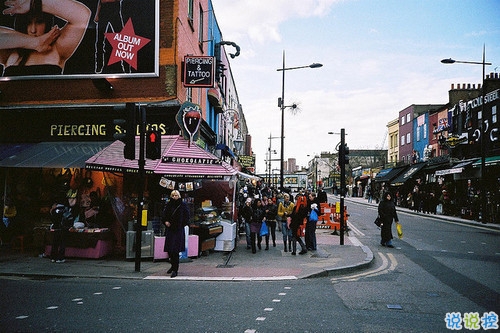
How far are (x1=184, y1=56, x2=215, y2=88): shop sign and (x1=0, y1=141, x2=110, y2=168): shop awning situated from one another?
3853mm

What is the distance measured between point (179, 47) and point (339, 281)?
10.6 metres

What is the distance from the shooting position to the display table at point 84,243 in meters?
12.0

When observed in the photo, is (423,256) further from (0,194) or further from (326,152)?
(326,152)

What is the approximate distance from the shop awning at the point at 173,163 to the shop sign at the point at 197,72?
252 centimetres

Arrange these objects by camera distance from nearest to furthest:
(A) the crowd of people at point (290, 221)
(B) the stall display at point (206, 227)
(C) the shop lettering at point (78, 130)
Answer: (B) the stall display at point (206, 227), (A) the crowd of people at point (290, 221), (C) the shop lettering at point (78, 130)

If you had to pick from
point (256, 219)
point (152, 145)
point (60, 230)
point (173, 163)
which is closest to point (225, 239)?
point (256, 219)

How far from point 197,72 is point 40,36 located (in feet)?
21.0

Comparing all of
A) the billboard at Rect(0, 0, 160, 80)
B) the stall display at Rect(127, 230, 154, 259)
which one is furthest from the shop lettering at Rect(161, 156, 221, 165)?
the billboard at Rect(0, 0, 160, 80)

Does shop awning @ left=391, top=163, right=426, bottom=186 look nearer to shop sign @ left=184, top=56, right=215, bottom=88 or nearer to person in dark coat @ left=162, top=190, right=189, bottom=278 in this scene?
shop sign @ left=184, top=56, right=215, bottom=88

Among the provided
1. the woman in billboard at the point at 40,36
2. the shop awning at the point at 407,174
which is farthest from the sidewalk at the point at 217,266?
the shop awning at the point at 407,174

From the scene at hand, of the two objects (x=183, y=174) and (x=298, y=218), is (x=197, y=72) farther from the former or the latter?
(x=298, y=218)

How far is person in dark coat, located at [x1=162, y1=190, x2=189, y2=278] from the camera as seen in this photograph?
9648mm

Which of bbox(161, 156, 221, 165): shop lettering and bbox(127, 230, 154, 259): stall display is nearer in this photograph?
bbox(127, 230, 154, 259): stall display

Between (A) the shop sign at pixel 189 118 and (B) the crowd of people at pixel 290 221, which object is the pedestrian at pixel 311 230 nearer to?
(B) the crowd of people at pixel 290 221
